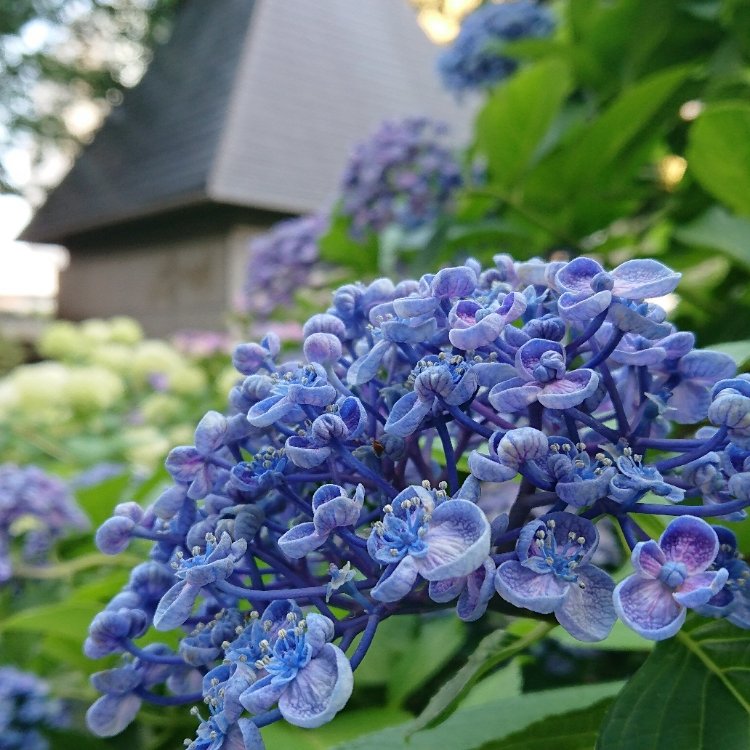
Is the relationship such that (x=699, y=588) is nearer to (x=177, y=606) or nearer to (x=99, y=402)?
(x=177, y=606)

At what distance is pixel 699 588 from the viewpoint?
14.0 inches

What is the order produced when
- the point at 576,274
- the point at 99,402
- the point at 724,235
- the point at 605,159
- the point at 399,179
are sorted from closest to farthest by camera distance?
the point at 576,274 < the point at 724,235 < the point at 605,159 < the point at 399,179 < the point at 99,402

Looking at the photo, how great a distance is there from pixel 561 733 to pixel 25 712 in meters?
0.65

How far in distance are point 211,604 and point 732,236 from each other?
31.3 inches

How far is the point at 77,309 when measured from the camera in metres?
9.23

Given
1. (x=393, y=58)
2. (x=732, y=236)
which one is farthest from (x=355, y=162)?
(x=393, y=58)

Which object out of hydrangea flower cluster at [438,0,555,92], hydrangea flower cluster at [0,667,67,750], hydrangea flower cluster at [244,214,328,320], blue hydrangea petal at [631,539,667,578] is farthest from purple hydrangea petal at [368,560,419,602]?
hydrangea flower cluster at [244,214,328,320]

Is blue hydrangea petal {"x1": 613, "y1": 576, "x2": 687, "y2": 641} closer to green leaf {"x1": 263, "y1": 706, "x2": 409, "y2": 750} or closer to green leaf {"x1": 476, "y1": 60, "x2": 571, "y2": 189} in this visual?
green leaf {"x1": 263, "y1": 706, "x2": 409, "y2": 750}

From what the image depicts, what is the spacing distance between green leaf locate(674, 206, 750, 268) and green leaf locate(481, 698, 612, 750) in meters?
0.62

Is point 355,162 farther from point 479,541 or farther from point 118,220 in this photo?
point 118,220

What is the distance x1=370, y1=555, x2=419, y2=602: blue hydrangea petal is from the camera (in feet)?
1.17

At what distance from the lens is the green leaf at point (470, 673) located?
46cm

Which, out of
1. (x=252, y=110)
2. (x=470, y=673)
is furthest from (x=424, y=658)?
(x=252, y=110)

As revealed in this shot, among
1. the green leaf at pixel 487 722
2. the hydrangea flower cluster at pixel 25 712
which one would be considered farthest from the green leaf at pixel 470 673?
the hydrangea flower cluster at pixel 25 712
